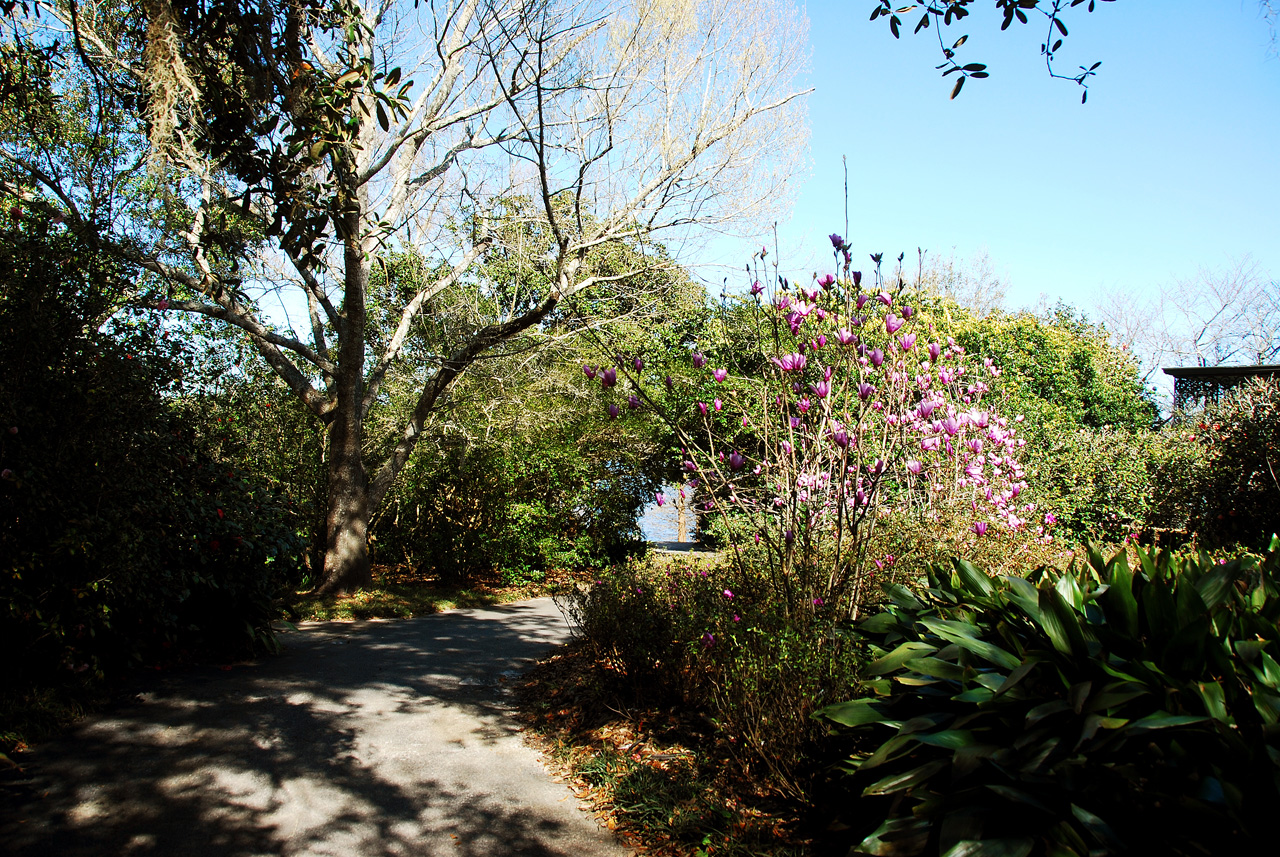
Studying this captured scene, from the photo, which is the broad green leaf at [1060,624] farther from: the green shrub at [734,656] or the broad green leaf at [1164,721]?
the green shrub at [734,656]

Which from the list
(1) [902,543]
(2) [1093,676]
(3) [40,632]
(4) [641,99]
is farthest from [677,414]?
(2) [1093,676]

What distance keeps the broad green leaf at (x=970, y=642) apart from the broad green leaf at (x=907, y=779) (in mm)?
406

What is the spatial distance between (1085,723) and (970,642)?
0.50m

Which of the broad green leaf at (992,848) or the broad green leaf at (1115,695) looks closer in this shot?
the broad green leaf at (992,848)

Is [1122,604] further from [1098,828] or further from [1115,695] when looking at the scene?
[1098,828]

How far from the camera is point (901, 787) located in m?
2.51

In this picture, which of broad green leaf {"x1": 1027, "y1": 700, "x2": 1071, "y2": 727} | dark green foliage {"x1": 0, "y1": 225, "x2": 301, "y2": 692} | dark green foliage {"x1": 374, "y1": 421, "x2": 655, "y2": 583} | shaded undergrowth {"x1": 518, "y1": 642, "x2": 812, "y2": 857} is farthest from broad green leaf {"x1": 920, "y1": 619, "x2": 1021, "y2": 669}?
dark green foliage {"x1": 374, "y1": 421, "x2": 655, "y2": 583}

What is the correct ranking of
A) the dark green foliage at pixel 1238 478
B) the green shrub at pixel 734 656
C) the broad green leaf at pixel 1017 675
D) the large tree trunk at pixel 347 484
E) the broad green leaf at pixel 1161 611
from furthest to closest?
the large tree trunk at pixel 347 484
the dark green foliage at pixel 1238 478
the green shrub at pixel 734 656
the broad green leaf at pixel 1161 611
the broad green leaf at pixel 1017 675

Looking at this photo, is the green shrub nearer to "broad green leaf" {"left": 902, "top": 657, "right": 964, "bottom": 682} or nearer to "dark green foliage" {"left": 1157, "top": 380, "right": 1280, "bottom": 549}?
"broad green leaf" {"left": 902, "top": 657, "right": 964, "bottom": 682}

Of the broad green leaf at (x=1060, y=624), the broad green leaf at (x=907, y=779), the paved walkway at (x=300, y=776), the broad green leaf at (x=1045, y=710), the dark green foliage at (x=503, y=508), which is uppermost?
the dark green foliage at (x=503, y=508)

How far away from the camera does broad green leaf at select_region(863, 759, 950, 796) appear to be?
2490 millimetres

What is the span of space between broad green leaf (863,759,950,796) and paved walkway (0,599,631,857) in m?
1.42

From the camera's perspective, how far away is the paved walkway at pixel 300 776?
11.2 feet

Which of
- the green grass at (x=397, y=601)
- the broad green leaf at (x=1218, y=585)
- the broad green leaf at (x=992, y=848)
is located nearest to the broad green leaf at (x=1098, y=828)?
the broad green leaf at (x=992, y=848)
